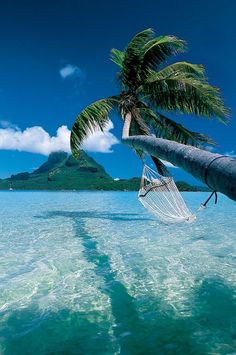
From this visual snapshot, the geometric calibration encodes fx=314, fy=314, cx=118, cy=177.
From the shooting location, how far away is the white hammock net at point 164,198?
6.64 metres

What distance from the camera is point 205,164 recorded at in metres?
2.25

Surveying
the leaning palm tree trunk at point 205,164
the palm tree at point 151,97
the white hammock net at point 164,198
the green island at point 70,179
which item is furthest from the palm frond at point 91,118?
the green island at point 70,179

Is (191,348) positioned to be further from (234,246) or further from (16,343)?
(234,246)

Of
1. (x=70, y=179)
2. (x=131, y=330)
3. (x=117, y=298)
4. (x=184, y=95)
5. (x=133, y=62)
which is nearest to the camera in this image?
(x=131, y=330)

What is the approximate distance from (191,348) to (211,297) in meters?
1.38

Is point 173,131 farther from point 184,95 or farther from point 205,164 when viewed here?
point 205,164

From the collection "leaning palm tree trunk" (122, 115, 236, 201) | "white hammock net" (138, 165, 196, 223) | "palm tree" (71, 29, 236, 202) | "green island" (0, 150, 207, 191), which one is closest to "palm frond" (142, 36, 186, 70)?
"palm tree" (71, 29, 236, 202)

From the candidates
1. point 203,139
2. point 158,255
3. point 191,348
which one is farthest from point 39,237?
point 191,348

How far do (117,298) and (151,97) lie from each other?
5.28m

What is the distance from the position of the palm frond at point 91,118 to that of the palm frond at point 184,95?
99 cm

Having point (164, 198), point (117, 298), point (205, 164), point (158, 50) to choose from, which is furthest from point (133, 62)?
point (205, 164)

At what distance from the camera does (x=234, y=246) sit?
7434 mm

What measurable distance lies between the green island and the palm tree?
73073mm

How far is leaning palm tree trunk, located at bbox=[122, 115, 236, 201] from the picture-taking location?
188 cm
